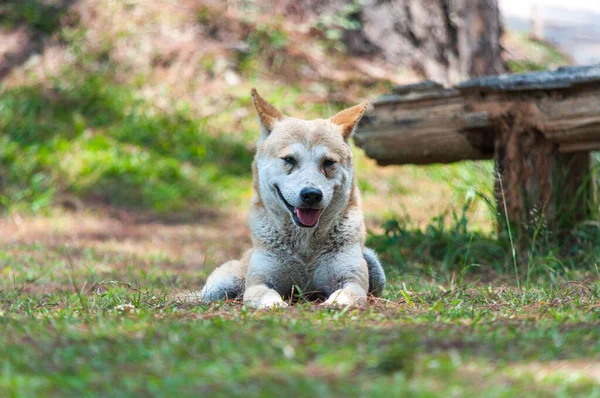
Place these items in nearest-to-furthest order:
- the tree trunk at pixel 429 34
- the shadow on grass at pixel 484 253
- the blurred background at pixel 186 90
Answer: the shadow on grass at pixel 484 253
the blurred background at pixel 186 90
the tree trunk at pixel 429 34

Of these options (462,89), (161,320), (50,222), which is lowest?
(50,222)

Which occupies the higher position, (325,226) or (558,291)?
(325,226)

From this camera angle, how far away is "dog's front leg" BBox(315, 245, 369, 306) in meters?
4.93

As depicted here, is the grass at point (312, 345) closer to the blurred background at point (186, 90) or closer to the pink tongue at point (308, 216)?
the pink tongue at point (308, 216)

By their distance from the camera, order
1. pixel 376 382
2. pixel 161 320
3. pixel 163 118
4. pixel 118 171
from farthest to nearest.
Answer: pixel 163 118 → pixel 118 171 → pixel 161 320 → pixel 376 382

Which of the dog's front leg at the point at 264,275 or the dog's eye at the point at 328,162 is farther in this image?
the dog's eye at the point at 328,162

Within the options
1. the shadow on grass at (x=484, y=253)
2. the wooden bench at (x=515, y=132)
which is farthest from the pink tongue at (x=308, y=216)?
the wooden bench at (x=515, y=132)

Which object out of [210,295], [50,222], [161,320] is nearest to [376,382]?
[161,320]

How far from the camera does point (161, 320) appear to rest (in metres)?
3.84

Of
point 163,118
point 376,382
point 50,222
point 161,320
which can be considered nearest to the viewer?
point 376,382

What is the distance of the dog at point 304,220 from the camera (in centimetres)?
489

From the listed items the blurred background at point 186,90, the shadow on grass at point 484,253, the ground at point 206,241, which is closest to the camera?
the ground at point 206,241

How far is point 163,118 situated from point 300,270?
7238 mm

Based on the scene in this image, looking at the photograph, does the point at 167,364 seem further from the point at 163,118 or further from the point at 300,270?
the point at 163,118
